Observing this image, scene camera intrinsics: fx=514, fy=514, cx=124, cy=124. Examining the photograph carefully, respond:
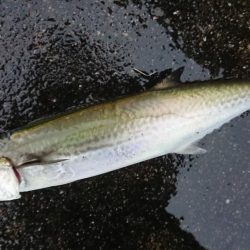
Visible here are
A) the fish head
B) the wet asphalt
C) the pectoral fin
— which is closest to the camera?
the fish head

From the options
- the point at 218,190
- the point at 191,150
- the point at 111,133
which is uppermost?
the point at 111,133

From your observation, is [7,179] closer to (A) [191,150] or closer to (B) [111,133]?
(B) [111,133]

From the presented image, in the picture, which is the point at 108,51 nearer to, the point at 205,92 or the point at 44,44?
the point at 44,44

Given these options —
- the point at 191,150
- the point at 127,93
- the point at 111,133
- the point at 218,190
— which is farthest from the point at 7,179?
the point at 218,190

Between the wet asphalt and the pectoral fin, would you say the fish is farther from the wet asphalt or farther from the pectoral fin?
the wet asphalt

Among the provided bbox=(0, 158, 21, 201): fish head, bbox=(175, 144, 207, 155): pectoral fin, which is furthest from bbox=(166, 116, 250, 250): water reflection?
bbox=(0, 158, 21, 201): fish head
